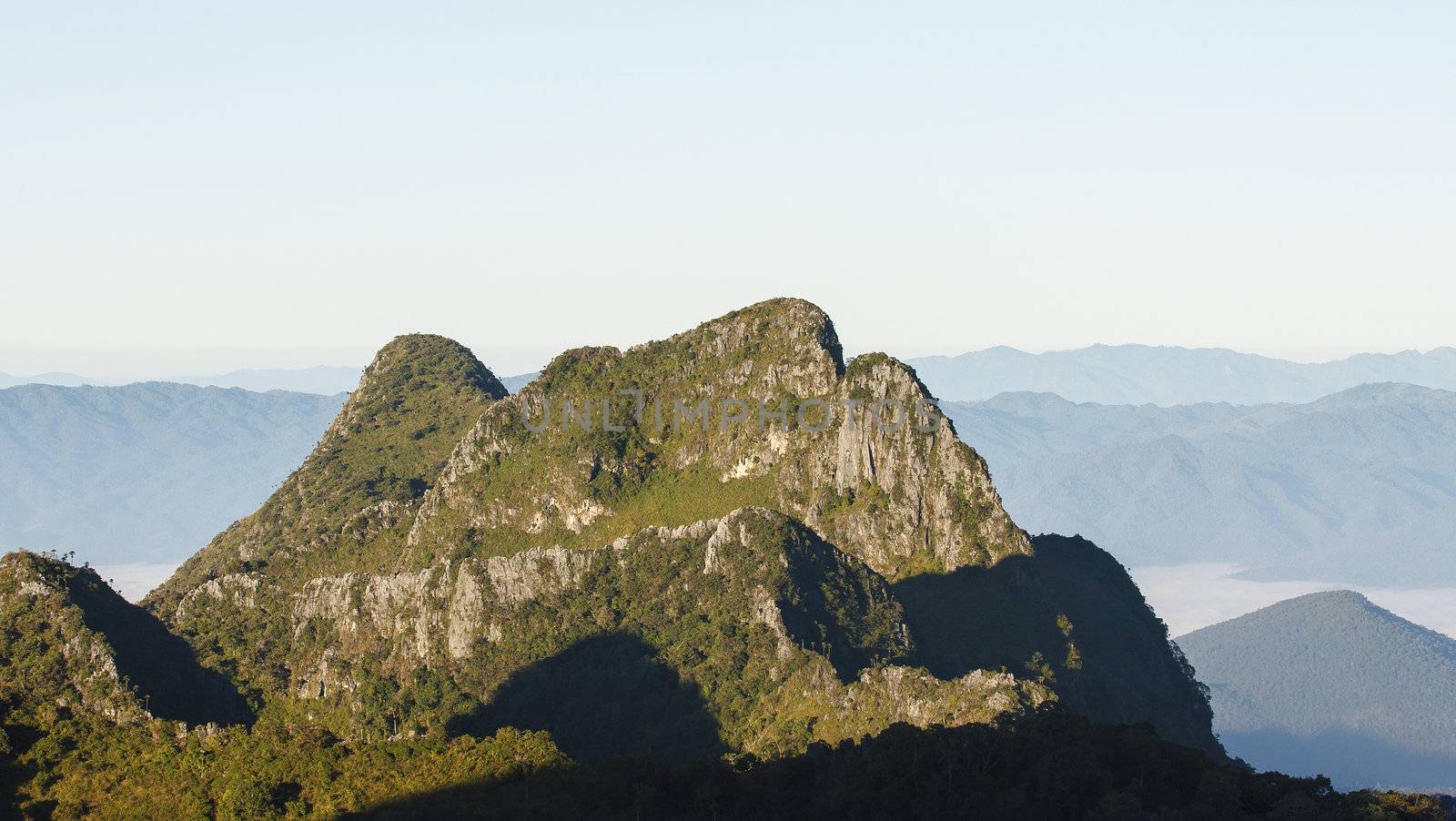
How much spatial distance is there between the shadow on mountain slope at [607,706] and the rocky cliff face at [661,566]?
0.21 meters

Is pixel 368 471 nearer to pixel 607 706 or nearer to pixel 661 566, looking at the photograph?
pixel 661 566

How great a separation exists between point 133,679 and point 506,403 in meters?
53.7

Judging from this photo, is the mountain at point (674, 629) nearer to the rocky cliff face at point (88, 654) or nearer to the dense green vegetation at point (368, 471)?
the dense green vegetation at point (368, 471)

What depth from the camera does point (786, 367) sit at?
130250 millimetres

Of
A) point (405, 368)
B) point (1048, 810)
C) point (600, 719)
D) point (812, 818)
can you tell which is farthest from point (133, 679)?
point (405, 368)

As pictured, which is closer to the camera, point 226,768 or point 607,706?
point 226,768

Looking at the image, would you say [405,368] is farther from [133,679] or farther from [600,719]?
[133,679]

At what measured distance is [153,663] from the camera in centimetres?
9150

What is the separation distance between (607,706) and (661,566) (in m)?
12.8

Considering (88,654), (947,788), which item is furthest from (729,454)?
(947,788)

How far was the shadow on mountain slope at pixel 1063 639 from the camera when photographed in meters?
107

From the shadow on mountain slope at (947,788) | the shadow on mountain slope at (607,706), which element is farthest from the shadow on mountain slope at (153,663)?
the shadow on mountain slope at (947,788)

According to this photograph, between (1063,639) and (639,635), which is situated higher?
(639,635)

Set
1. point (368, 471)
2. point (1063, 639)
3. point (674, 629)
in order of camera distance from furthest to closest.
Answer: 1. point (368, 471)
2. point (674, 629)
3. point (1063, 639)
